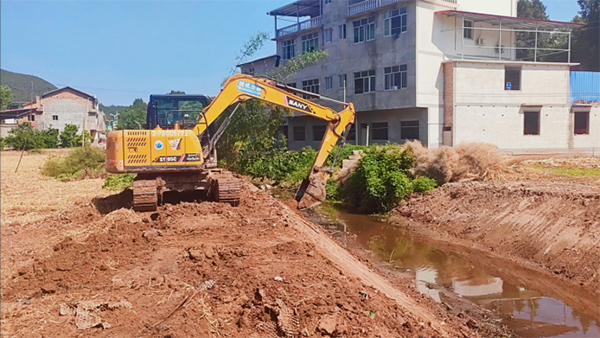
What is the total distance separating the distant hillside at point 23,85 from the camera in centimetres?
2764

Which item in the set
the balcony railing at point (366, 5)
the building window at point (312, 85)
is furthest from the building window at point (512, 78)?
the building window at point (312, 85)

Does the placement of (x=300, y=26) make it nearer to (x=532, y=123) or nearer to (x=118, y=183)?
(x=532, y=123)

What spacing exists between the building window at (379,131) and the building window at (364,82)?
2.54m

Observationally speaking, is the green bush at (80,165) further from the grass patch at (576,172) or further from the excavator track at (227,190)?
the grass patch at (576,172)

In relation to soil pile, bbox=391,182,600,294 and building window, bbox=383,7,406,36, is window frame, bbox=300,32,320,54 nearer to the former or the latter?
building window, bbox=383,7,406,36

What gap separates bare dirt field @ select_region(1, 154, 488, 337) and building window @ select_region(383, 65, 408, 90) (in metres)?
24.0

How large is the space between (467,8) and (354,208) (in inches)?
834

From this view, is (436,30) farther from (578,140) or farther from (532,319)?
(532,319)

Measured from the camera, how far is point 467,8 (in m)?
34.6

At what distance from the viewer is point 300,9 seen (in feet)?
141

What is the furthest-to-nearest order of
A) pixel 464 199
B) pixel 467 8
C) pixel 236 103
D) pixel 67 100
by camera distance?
1. pixel 67 100
2. pixel 467 8
3. pixel 464 199
4. pixel 236 103

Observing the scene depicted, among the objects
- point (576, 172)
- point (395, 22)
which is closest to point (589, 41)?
point (395, 22)

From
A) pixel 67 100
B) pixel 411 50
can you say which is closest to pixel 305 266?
pixel 411 50

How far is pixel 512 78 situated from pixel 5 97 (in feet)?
103
